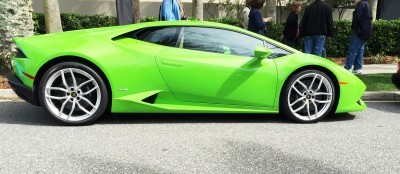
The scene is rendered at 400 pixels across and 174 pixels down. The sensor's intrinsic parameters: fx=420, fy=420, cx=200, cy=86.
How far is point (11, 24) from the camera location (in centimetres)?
746

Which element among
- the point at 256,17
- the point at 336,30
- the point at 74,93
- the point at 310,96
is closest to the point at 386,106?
the point at 310,96

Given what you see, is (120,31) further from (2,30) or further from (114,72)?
(2,30)

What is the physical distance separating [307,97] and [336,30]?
7.03 meters

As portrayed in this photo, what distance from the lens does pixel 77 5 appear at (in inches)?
567

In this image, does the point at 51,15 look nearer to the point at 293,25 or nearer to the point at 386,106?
the point at 293,25

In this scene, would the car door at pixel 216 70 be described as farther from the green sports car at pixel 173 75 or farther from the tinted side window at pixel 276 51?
the tinted side window at pixel 276 51

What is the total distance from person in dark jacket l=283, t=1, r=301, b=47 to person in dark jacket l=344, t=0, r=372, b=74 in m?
1.28

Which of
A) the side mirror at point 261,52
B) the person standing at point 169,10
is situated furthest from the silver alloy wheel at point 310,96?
the person standing at point 169,10

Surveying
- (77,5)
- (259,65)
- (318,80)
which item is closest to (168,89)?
(259,65)

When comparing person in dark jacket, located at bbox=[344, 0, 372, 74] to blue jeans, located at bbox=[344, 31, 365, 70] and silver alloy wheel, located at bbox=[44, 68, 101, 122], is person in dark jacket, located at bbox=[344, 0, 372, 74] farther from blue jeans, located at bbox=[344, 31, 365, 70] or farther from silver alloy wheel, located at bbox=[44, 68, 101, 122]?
silver alloy wheel, located at bbox=[44, 68, 101, 122]

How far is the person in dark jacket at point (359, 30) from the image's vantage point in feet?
28.0

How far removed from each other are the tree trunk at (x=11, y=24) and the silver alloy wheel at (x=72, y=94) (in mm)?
3392

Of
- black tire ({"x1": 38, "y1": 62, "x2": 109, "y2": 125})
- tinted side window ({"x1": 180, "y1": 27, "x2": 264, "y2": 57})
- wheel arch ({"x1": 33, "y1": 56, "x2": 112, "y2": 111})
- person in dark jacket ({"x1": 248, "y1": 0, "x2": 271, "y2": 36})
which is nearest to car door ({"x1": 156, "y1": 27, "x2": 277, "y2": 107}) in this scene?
tinted side window ({"x1": 180, "y1": 27, "x2": 264, "y2": 57})

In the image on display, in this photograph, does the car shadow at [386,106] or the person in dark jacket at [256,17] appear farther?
the person in dark jacket at [256,17]
